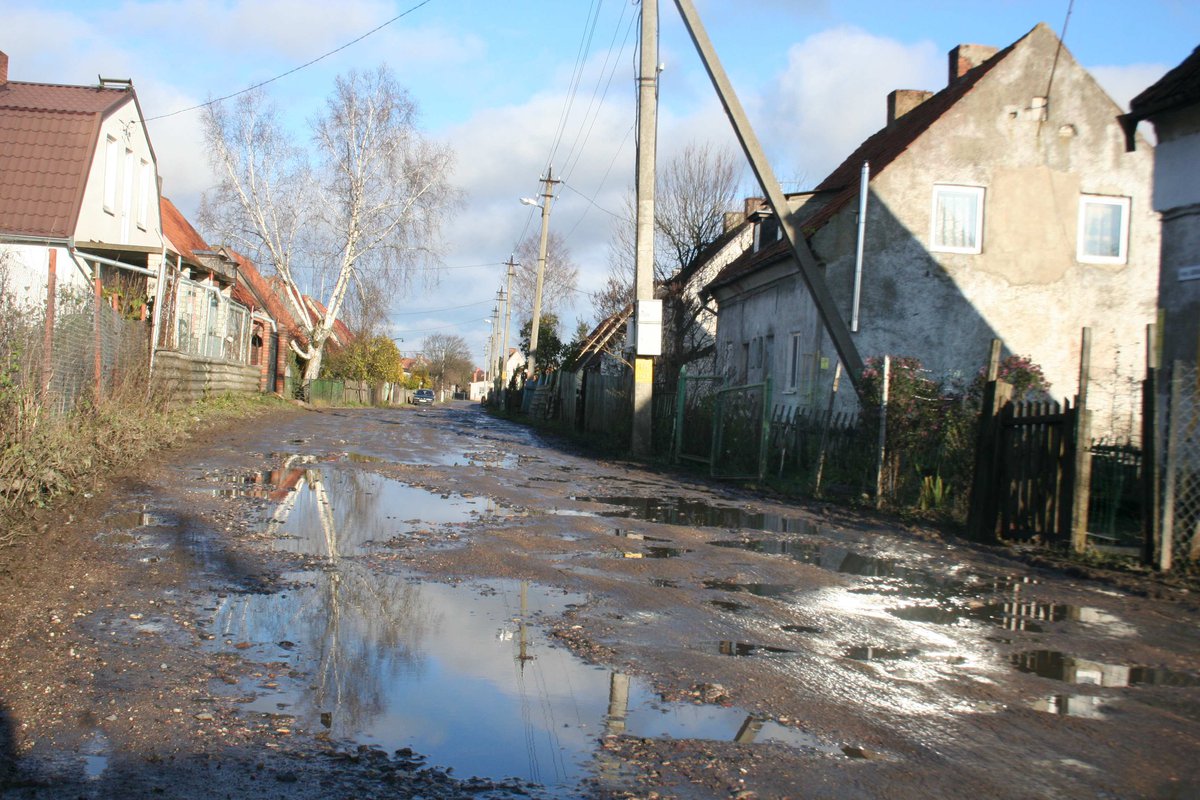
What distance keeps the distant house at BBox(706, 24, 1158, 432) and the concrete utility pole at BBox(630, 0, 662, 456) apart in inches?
132

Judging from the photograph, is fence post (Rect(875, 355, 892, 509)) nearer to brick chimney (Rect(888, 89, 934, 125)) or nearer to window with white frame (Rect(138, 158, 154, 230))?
brick chimney (Rect(888, 89, 934, 125))

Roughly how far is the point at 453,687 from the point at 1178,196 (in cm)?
1018

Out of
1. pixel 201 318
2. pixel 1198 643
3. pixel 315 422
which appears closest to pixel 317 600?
pixel 1198 643

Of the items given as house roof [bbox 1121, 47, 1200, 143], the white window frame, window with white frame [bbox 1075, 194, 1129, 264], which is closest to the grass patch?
the white window frame

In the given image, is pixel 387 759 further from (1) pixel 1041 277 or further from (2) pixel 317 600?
(1) pixel 1041 277

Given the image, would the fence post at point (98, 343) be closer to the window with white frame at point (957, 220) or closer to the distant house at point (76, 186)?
the distant house at point (76, 186)

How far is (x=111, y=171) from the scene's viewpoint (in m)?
23.3

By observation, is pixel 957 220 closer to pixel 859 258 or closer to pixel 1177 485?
pixel 859 258

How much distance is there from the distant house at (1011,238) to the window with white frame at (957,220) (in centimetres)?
3

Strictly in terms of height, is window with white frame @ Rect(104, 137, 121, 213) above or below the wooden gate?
above

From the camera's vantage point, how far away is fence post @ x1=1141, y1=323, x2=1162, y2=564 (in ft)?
28.3

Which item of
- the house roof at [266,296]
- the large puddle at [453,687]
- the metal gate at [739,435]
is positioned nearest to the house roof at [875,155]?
the metal gate at [739,435]

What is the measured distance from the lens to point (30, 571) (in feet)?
20.5

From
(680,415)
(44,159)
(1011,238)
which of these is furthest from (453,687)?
(44,159)
